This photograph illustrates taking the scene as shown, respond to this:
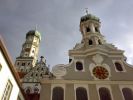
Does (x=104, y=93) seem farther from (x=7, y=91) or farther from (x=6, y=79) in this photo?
(x=6, y=79)

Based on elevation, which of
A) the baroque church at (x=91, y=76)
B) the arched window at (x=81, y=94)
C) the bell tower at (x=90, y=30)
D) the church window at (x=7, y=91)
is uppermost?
the bell tower at (x=90, y=30)

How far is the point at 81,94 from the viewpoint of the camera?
58.6ft

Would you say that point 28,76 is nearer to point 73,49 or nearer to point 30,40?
point 73,49

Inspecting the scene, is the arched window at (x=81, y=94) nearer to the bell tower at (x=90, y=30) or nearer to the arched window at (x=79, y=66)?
the arched window at (x=79, y=66)

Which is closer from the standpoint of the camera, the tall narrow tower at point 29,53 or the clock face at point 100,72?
the clock face at point 100,72

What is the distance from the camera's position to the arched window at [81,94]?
1752cm

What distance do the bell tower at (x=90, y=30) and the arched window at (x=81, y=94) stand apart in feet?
21.8

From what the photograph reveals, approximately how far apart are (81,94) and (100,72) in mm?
3128

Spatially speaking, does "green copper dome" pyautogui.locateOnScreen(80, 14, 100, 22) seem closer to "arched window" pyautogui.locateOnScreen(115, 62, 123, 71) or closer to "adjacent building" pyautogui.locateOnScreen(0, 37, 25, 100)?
"arched window" pyautogui.locateOnScreen(115, 62, 123, 71)

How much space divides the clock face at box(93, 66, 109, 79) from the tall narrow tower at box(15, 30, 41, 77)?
2291 centimetres

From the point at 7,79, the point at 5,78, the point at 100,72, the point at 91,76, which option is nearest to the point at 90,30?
the point at 100,72

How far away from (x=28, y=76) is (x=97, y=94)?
18.8 metres

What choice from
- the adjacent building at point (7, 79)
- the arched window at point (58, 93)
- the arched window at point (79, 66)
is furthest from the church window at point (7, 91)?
the arched window at point (79, 66)

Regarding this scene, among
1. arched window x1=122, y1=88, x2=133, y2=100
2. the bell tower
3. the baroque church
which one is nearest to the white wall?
the baroque church
